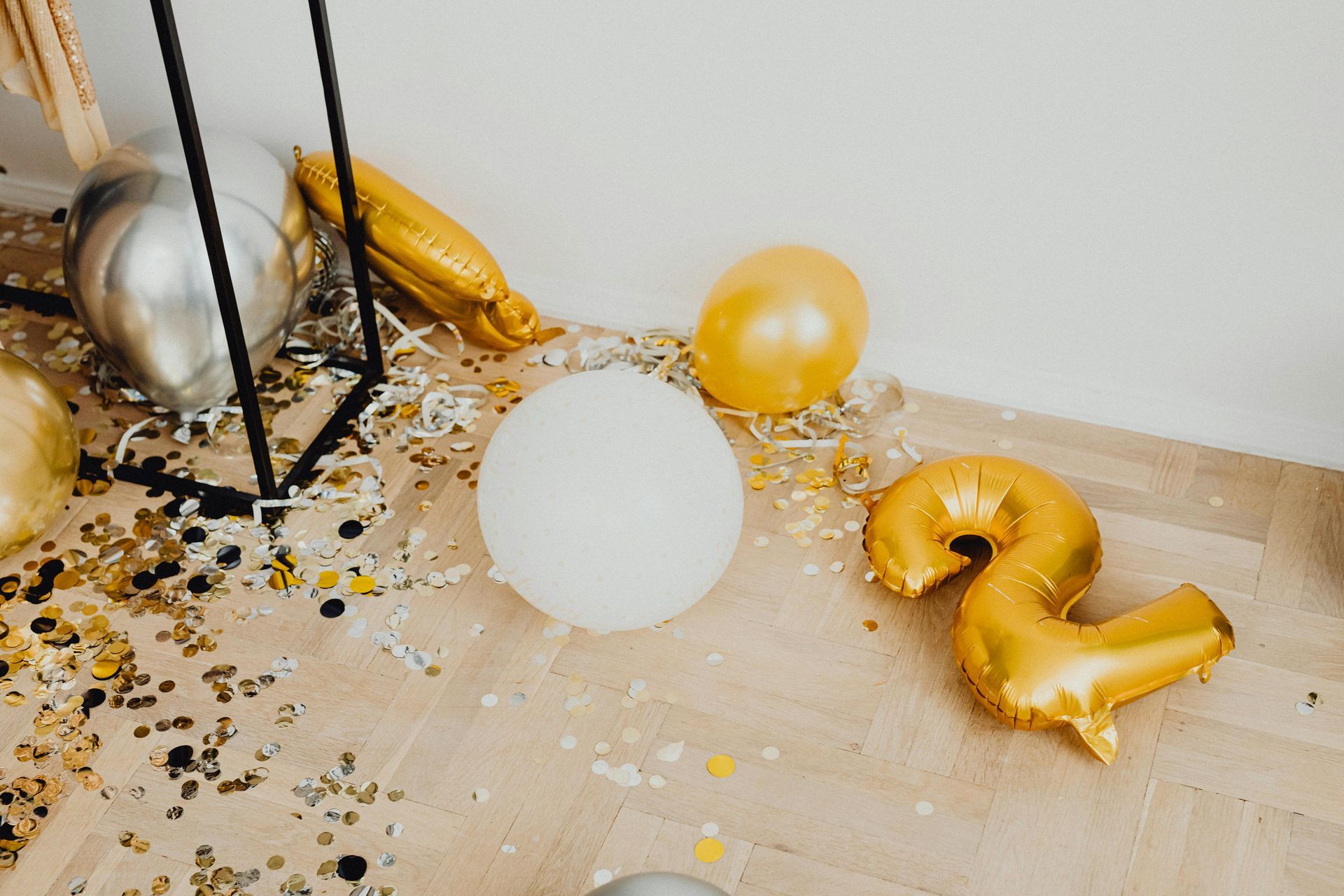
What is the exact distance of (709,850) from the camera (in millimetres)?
1454

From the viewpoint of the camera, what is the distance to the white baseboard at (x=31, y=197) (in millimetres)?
2611

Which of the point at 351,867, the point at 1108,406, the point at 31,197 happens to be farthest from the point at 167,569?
the point at 1108,406

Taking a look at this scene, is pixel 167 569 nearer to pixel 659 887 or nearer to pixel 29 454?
pixel 29 454

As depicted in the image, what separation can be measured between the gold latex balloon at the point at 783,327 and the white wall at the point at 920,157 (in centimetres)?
19

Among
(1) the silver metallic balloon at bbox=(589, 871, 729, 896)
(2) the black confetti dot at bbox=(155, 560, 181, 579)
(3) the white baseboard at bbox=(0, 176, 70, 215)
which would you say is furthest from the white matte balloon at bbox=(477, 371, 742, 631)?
(3) the white baseboard at bbox=(0, 176, 70, 215)

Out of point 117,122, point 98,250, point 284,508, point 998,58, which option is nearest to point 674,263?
point 998,58

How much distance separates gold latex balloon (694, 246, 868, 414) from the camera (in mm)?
1886

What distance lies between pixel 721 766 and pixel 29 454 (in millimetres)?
1113

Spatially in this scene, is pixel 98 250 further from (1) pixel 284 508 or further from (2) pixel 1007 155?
(2) pixel 1007 155

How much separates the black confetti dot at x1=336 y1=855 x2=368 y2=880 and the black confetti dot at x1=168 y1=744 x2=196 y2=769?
10.9 inches

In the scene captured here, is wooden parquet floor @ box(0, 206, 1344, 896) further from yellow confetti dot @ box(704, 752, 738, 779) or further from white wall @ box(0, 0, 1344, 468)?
white wall @ box(0, 0, 1344, 468)

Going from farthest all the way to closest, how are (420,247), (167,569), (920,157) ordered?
(420,247), (920,157), (167,569)

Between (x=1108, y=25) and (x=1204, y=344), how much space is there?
23.0 inches

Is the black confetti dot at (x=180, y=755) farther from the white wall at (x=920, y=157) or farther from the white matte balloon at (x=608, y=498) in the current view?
the white wall at (x=920, y=157)
